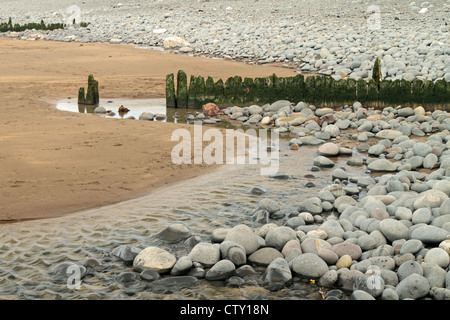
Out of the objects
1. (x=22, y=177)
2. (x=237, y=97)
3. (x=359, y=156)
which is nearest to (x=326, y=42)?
(x=237, y=97)

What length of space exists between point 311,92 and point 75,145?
19.1 ft

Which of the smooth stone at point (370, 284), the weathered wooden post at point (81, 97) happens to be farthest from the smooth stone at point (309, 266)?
the weathered wooden post at point (81, 97)

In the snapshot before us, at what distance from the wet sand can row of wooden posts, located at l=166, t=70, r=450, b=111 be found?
5.81 feet

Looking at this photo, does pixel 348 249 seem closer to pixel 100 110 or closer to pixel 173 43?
pixel 100 110

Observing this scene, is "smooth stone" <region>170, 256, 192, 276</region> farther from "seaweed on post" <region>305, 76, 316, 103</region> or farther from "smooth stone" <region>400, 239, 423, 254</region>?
"seaweed on post" <region>305, 76, 316, 103</region>

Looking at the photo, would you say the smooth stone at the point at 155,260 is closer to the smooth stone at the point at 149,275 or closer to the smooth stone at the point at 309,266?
the smooth stone at the point at 149,275

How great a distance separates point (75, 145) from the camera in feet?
33.1

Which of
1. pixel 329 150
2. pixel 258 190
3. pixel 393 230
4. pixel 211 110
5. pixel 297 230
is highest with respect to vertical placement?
pixel 211 110

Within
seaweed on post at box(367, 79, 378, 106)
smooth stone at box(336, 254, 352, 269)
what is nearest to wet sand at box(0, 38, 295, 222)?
smooth stone at box(336, 254, 352, 269)

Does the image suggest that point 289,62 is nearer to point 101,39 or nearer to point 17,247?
point 101,39

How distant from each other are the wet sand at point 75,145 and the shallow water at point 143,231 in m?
0.41
